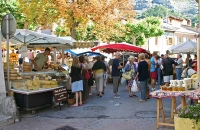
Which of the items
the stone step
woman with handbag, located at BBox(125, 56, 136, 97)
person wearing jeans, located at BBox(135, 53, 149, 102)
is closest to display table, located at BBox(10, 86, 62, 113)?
the stone step

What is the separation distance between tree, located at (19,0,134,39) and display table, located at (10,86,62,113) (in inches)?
461

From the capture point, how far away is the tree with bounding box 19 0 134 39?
2028 cm

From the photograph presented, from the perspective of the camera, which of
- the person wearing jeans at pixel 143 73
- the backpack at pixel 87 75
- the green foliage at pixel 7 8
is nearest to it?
the person wearing jeans at pixel 143 73

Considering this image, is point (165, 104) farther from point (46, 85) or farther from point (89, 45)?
point (89, 45)

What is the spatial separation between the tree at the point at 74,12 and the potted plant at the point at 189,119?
15609mm

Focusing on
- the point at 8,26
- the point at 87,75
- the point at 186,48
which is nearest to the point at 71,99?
the point at 87,75

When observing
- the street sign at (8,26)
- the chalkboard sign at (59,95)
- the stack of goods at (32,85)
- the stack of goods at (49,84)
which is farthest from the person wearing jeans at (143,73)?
the street sign at (8,26)

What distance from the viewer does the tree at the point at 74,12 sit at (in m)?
20.3

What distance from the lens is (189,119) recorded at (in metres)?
5.11

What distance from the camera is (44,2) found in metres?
20.9

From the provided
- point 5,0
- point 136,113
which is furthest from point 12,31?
point 5,0

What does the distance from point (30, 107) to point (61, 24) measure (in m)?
16.3

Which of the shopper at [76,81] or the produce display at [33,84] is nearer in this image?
the produce display at [33,84]

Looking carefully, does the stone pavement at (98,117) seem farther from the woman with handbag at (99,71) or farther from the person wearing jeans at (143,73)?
the woman with handbag at (99,71)
